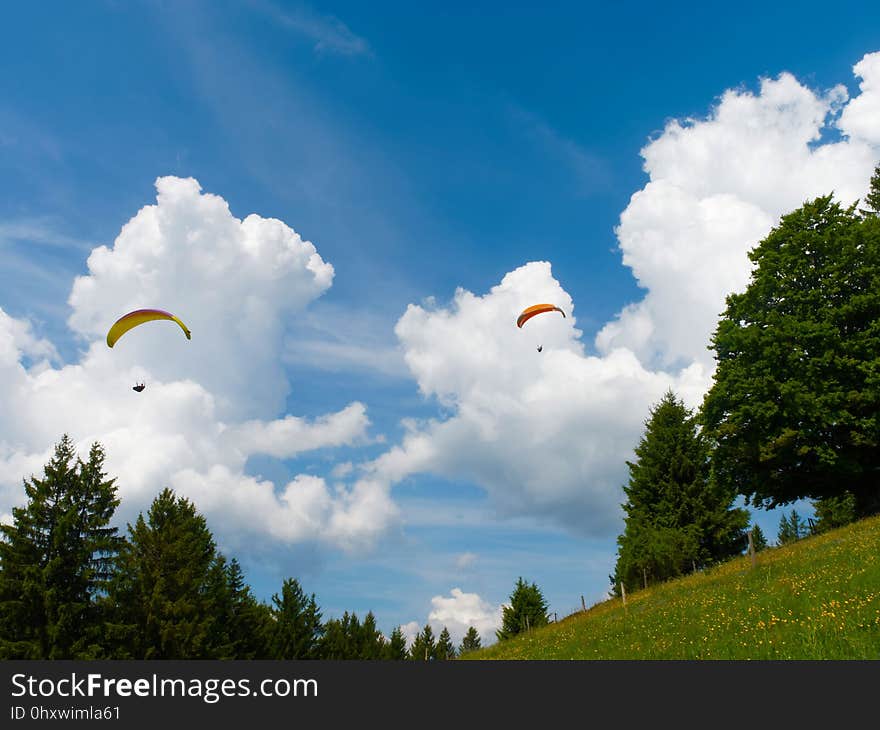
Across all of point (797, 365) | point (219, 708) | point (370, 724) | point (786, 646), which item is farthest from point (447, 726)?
point (797, 365)

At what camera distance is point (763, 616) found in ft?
56.2

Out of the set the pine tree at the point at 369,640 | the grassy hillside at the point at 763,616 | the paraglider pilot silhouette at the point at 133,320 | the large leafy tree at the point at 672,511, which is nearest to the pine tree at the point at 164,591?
the paraglider pilot silhouette at the point at 133,320

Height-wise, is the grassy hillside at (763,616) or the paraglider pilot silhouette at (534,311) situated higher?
the paraglider pilot silhouette at (534,311)

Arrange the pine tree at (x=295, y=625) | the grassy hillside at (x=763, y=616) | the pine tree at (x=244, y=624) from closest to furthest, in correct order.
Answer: the grassy hillside at (x=763, y=616), the pine tree at (x=244, y=624), the pine tree at (x=295, y=625)

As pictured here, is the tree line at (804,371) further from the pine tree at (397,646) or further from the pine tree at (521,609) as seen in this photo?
the pine tree at (397,646)

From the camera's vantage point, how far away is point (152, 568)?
43562 mm

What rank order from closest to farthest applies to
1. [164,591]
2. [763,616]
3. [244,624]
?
[763,616]
[164,591]
[244,624]

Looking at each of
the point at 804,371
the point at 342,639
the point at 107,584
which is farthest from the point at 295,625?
the point at 804,371

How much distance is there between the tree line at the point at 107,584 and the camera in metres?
32.6

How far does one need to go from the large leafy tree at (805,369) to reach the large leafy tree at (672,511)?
658cm

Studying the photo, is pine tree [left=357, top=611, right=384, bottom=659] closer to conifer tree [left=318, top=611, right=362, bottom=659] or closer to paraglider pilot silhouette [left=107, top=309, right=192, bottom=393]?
conifer tree [left=318, top=611, right=362, bottom=659]

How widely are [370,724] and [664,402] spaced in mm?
45300

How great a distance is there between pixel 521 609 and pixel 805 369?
52.3 meters

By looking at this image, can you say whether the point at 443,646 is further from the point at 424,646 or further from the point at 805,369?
the point at 805,369
